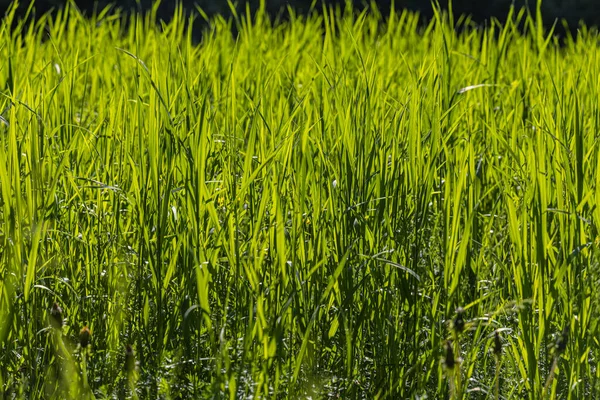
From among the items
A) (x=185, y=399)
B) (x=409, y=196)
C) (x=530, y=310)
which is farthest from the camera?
(x=409, y=196)

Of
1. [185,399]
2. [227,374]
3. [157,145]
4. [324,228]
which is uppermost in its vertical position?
[157,145]

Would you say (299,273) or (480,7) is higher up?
(480,7)

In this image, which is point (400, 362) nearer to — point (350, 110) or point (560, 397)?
point (560, 397)

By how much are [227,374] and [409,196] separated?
644 millimetres

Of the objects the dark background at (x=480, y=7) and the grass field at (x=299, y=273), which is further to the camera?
the dark background at (x=480, y=7)

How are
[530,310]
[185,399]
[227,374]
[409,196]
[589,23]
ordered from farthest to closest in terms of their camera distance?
[589,23] < [409,196] < [185,399] < [530,310] < [227,374]

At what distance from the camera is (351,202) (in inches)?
63.4

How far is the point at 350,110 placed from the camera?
172 centimetres

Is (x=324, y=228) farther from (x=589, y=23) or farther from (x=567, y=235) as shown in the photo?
(x=589, y=23)

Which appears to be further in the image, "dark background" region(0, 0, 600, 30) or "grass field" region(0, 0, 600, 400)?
"dark background" region(0, 0, 600, 30)

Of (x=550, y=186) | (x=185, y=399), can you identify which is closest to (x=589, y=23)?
(x=550, y=186)

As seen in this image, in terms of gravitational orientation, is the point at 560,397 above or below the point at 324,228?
below

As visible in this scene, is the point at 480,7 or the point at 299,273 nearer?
the point at 299,273

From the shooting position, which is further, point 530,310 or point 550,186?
point 550,186
